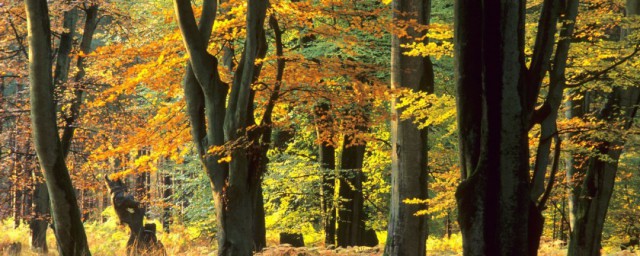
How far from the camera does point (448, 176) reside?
11.0m

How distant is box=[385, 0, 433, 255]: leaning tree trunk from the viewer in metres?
9.38

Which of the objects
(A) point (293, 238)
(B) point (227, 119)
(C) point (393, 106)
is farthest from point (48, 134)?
(A) point (293, 238)

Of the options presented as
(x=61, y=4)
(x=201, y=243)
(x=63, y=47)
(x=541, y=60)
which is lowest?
(x=201, y=243)

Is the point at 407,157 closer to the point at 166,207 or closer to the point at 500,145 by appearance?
the point at 500,145

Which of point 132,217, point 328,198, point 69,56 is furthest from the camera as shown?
point 132,217

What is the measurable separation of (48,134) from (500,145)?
6406mm

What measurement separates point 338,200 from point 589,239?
21.9 ft

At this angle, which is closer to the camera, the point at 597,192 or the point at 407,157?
the point at 407,157

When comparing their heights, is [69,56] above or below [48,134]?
above

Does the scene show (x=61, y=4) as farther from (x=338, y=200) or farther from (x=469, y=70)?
(x=469, y=70)

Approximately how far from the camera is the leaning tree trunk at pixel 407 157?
938 centimetres

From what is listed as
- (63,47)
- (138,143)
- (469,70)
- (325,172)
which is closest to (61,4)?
(63,47)

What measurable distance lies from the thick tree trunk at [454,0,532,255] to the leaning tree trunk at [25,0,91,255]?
6222 mm

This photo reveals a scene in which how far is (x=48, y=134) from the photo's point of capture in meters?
8.53
